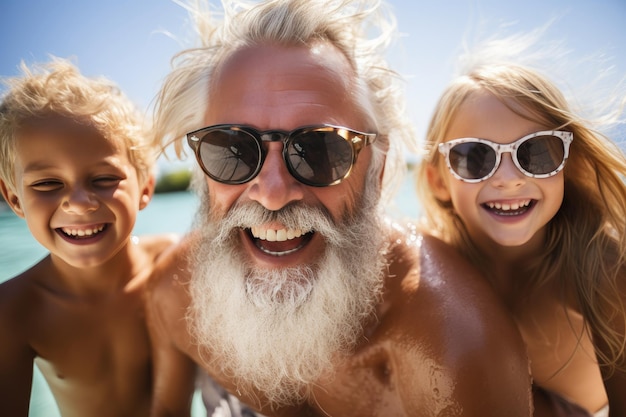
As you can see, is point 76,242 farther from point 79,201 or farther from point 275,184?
point 275,184

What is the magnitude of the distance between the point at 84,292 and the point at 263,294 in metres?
1.38

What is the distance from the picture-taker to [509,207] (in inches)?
97.7

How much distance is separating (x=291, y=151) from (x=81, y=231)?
4.37 ft

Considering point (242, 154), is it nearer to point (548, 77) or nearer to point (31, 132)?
point (31, 132)

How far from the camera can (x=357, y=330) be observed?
210 centimetres

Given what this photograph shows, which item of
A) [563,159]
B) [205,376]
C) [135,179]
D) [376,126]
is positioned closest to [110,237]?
Result: [135,179]

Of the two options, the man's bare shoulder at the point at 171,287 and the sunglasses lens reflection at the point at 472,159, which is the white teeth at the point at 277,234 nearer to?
the man's bare shoulder at the point at 171,287

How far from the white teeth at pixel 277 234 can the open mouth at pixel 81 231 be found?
104 cm

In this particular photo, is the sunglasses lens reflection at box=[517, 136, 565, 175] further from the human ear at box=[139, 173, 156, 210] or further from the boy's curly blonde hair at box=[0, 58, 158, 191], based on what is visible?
the human ear at box=[139, 173, 156, 210]

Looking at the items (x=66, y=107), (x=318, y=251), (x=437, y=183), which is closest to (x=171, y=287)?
(x=318, y=251)

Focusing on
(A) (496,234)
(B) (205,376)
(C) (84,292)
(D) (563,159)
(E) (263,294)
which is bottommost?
(B) (205,376)

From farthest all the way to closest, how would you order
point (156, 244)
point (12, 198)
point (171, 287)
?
1. point (156, 244)
2. point (12, 198)
3. point (171, 287)

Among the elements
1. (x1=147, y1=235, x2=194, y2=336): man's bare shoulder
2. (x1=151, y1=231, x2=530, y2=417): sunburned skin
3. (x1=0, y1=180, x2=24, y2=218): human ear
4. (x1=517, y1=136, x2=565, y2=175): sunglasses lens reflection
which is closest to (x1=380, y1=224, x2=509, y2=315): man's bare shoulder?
(x1=151, y1=231, x2=530, y2=417): sunburned skin

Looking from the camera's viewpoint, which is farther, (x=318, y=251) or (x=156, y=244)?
(x=156, y=244)
